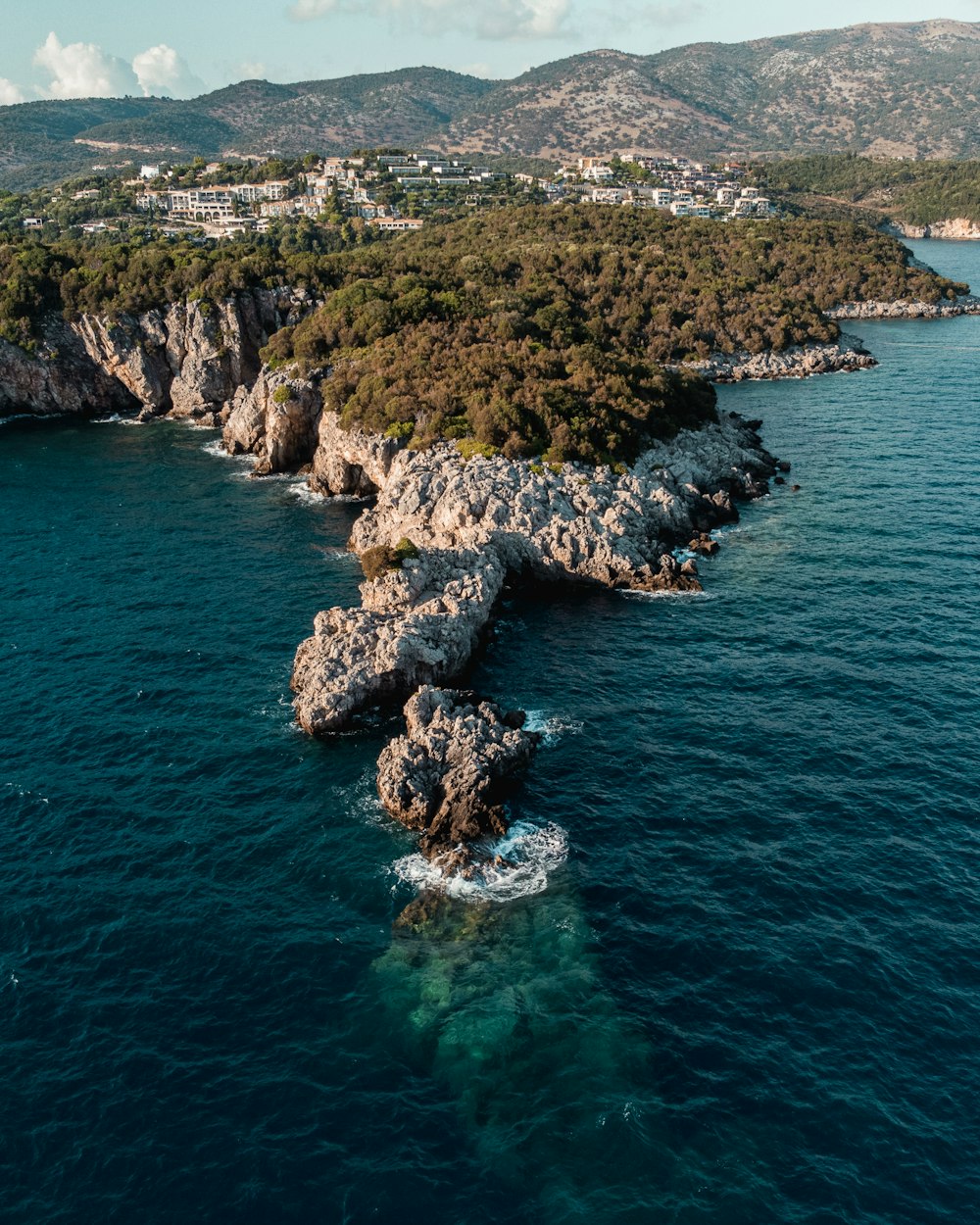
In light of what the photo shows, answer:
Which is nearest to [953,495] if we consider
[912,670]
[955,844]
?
[912,670]

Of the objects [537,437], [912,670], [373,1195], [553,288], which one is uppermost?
[553,288]

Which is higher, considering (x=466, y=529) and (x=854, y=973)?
(x=466, y=529)

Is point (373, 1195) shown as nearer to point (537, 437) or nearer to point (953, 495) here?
point (537, 437)

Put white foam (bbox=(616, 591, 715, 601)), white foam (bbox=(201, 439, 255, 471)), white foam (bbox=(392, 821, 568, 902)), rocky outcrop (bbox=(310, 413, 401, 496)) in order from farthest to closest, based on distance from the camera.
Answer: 1. white foam (bbox=(201, 439, 255, 471))
2. rocky outcrop (bbox=(310, 413, 401, 496))
3. white foam (bbox=(616, 591, 715, 601))
4. white foam (bbox=(392, 821, 568, 902))

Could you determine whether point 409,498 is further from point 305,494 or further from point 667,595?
point 667,595

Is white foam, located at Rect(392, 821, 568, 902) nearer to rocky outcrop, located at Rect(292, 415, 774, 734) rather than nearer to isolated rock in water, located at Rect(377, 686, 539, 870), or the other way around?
isolated rock in water, located at Rect(377, 686, 539, 870)

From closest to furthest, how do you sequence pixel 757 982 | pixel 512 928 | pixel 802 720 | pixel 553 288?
pixel 757 982
pixel 512 928
pixel 802 720
pixel 553 288

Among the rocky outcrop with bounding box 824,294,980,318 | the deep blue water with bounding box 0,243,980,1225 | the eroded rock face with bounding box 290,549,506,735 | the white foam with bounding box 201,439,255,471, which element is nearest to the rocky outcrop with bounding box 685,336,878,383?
the rocky outcrop with bounding box 824,294,980,318

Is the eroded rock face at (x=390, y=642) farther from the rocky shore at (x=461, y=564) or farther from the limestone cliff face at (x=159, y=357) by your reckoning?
the limestone cliff face at (x=159, y=357)
